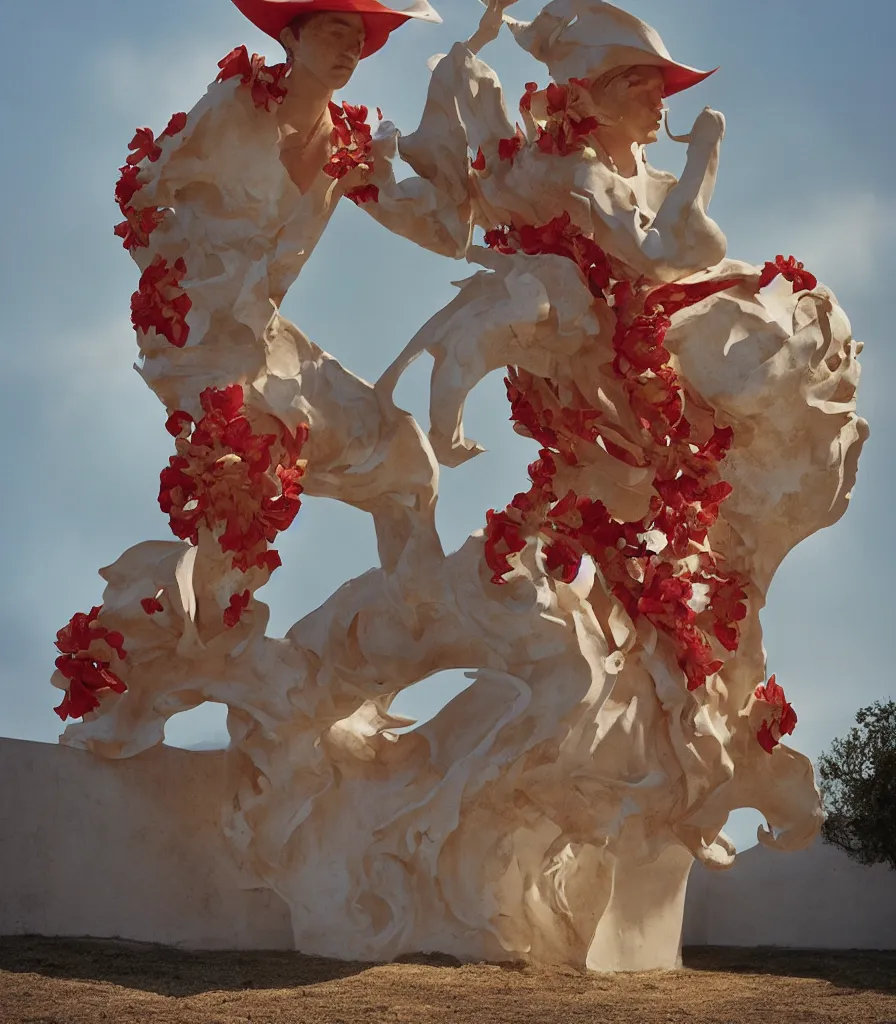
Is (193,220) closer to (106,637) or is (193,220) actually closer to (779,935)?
(106,637)

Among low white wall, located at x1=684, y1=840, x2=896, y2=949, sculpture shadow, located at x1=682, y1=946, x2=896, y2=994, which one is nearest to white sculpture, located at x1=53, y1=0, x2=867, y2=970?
sculpture shadow, located at x1=682, y1=946, x2=896, y2=994

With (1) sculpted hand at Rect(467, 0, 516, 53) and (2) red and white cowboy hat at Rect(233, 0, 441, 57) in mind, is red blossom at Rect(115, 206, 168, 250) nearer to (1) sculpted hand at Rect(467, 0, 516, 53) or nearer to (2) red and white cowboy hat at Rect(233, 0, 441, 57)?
(2) red and white cowboy hat at Rect(233, 0, 441, 57)

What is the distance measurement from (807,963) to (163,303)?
162 inches

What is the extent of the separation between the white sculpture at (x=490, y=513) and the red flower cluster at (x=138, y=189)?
0.05 ft

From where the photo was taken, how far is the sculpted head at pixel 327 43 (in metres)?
6.54

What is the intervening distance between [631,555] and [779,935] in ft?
9.16

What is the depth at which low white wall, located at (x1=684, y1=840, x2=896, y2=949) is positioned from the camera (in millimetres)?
8250

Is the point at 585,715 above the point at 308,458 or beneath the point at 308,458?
beneath

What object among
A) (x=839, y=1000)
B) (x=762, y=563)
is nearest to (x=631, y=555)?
(x=762, y=563)

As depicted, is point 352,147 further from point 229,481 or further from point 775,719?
point 775,719

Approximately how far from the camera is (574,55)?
6656 mm

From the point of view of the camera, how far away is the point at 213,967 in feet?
20.8

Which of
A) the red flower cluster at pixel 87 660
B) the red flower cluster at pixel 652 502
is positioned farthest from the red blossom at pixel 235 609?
the red flower cluster at pixel 652 502

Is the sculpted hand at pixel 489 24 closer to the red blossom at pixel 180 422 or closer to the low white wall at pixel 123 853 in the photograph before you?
the red blossom at pixel 180 422
